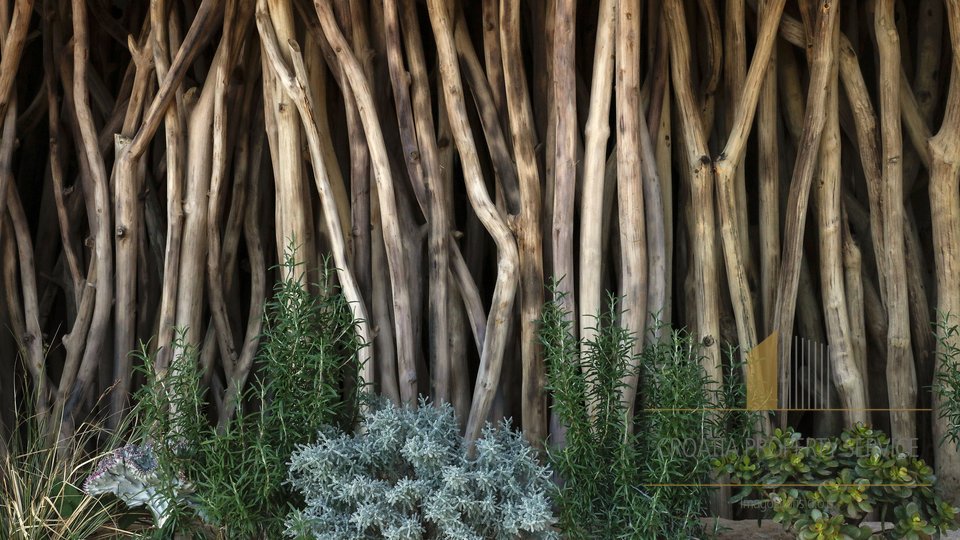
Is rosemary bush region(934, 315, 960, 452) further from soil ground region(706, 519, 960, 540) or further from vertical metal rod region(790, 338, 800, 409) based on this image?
vertical metal rod region(790, 338, 800, 409)

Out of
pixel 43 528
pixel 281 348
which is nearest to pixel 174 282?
pixel 281 348

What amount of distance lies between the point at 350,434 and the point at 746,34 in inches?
84.5

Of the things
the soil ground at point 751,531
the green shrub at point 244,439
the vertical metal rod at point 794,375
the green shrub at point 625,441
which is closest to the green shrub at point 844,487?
the green shrub at point 625,441

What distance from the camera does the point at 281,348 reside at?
113 inches

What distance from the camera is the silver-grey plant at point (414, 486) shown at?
263 centimetres

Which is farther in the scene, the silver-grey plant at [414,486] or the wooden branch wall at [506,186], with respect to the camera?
the wooden branch wall at [506,186]

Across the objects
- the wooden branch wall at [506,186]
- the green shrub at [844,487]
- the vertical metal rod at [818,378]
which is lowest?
the green shrub at [844,487]

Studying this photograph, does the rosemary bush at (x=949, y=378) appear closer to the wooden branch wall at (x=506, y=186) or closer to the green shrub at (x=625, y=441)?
the wooden branch wall at (x=506, y=186)

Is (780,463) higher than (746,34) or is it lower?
lower

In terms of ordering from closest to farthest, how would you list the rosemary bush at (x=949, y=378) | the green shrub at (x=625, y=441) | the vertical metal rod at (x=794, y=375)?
the green shrub at (x=625, y=441) < the rosemary bush at (x=949, y=378) < the vertical metal rod at (x=794, y=375)

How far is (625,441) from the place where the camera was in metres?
2.76

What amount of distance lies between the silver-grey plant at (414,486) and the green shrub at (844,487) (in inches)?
25.3

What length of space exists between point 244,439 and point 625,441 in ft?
3.82

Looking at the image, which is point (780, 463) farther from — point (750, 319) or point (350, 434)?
point (350, 434)
